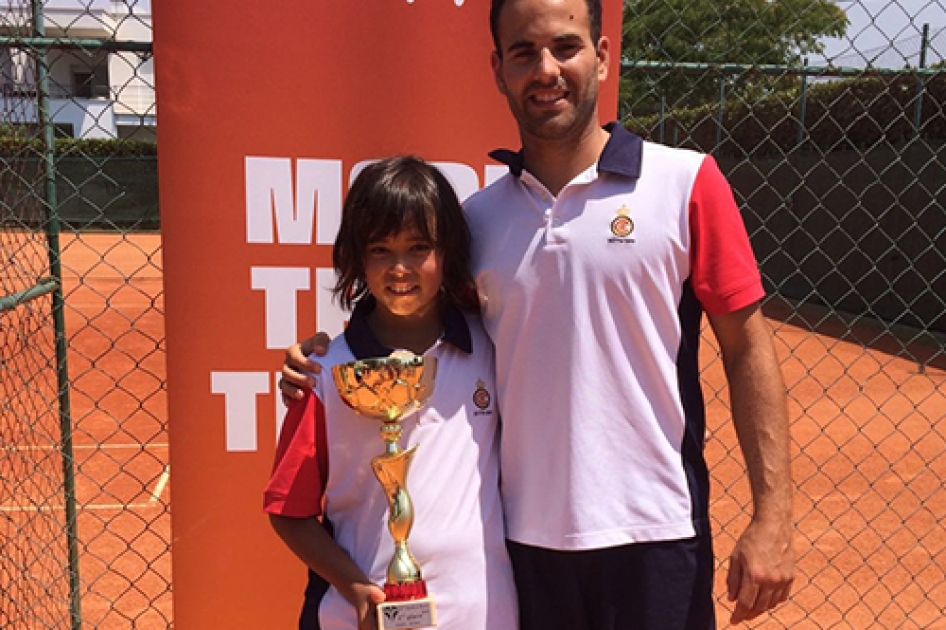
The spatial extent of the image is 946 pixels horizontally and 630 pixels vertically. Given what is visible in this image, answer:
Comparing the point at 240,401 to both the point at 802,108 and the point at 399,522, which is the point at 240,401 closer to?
the point at 399,522

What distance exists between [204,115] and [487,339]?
1087mm

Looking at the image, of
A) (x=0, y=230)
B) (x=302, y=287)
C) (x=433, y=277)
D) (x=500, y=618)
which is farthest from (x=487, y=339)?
(x=0, y=230)

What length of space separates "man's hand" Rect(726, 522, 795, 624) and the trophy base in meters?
0.56

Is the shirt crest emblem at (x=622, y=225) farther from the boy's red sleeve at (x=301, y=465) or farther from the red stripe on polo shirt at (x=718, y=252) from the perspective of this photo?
the boy's red sleeve at (x=301, y=465)

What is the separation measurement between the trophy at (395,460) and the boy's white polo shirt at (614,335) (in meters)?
0.24

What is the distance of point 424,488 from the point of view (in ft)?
5.17

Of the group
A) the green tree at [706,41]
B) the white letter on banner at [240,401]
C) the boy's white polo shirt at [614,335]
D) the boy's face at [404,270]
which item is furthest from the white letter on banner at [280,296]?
the green tree at [706,41]

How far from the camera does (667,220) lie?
1.57 metres

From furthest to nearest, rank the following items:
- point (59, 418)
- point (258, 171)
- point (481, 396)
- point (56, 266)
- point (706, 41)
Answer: point (706, 41) → point (59, 418) → point (56, 266) → point (258, 171) → point (481, 396)

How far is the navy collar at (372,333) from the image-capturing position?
1.60 m

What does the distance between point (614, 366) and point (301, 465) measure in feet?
2.02

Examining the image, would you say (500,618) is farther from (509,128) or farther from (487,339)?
(509,128)

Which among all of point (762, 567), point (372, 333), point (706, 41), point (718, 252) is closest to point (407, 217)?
point (372, 333)

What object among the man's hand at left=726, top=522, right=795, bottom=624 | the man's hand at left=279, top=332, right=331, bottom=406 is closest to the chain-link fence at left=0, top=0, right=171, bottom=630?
the man's hand at left=279, top=332, right=331, bottom=406
